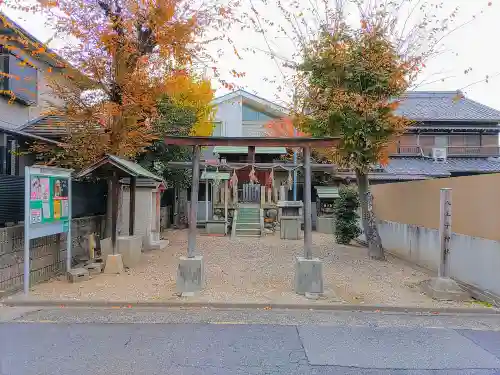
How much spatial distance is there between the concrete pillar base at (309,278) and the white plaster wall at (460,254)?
3098 millimetres

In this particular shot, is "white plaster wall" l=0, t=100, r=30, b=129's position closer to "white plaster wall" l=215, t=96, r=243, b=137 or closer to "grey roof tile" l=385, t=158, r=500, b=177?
"white plaster wall" l=215, t=96, r=243, b=137

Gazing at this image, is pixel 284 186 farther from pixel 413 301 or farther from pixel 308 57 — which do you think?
pixel 413 301

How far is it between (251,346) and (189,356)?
809 mm

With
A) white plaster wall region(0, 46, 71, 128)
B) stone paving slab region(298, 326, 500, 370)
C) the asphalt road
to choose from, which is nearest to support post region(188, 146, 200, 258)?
the asphalt road

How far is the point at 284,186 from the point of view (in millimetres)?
19234

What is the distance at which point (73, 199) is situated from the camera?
380 inches

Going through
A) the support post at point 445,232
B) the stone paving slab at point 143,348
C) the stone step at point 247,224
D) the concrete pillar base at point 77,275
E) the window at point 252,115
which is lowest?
the stone paving slab at point 143,348

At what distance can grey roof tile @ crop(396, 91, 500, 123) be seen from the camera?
2466 centimetres

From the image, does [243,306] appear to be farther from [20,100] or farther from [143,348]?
[20,100]

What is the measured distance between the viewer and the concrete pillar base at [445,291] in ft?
24.4

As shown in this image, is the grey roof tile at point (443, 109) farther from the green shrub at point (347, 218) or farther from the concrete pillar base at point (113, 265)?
the concrete pillar base at point (113, 265)

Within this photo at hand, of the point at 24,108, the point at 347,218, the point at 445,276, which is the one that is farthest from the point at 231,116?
the point at 445,276

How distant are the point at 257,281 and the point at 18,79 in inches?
393

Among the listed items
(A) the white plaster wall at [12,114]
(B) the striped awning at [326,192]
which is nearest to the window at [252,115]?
(B) the striped awning at [326,192]
